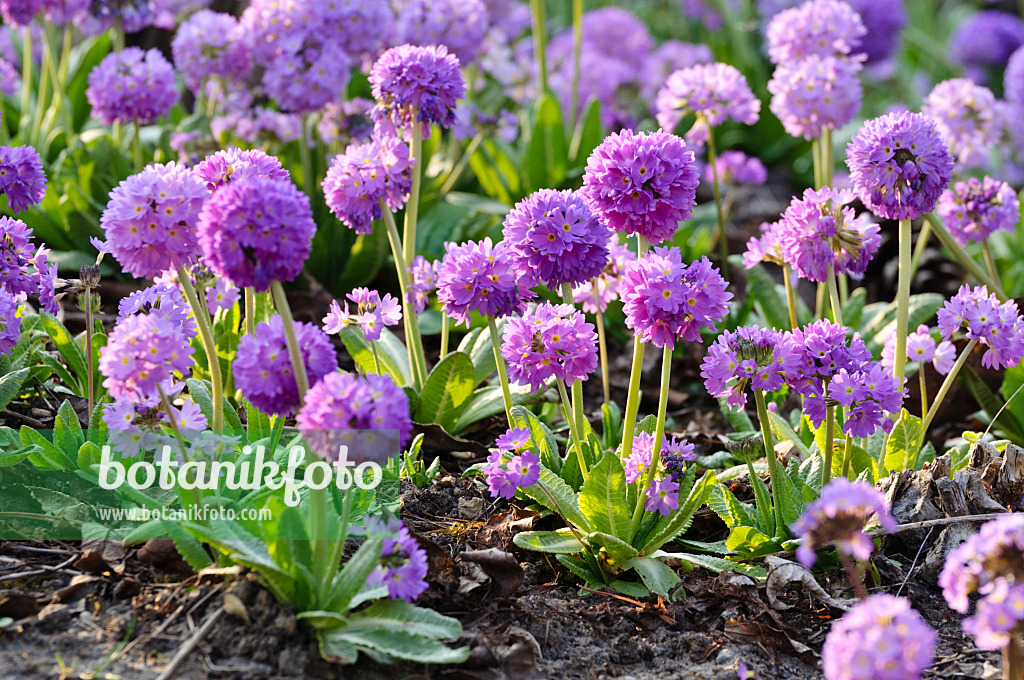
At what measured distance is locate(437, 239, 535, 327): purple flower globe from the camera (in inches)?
93.0

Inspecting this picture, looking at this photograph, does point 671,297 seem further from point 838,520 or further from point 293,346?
point 293,346

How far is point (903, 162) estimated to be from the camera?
262cm

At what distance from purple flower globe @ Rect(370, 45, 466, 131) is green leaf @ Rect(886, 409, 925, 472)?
168 centimetres

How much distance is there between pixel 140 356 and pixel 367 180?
1.06 metres

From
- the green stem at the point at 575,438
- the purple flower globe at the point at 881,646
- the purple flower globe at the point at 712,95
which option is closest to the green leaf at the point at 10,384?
the green stem at the point at 575,438

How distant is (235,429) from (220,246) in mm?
986

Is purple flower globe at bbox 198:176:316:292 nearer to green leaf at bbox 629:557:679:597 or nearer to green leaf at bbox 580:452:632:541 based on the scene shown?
green leaf at bbox 580:452:632:541

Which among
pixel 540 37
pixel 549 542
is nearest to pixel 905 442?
pixel 549 542

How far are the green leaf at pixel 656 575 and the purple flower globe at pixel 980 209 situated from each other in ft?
6.54

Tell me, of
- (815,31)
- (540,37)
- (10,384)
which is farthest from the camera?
(540,37)

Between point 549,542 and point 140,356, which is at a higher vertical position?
point 140,356

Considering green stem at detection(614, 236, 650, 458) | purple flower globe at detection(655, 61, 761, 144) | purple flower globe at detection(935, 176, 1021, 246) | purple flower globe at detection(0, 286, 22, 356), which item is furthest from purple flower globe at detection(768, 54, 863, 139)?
purple flower globe at detection(0, 286, 22, 356)

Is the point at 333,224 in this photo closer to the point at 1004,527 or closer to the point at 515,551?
the point at 515,551

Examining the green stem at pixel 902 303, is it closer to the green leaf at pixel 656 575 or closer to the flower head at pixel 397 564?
the green leaf at pixel 656 575
